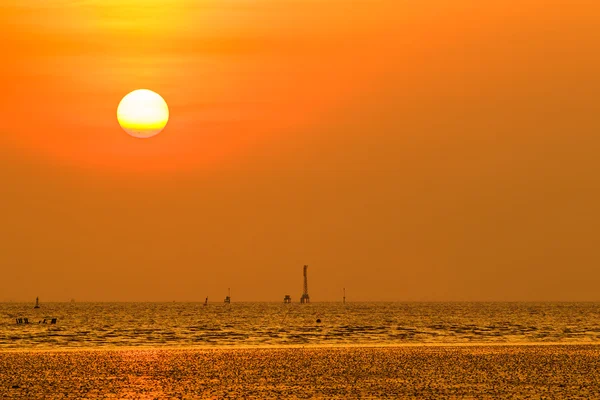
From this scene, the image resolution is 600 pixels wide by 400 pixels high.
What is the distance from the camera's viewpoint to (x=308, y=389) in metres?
36.5

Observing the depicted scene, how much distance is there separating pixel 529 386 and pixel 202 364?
61.3ft

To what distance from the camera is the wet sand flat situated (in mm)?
35156

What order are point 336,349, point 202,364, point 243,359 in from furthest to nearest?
point 336,349 < point 243,359 < point 202,364

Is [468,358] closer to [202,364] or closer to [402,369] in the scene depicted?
[402,369]

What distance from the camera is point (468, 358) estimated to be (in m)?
52.2

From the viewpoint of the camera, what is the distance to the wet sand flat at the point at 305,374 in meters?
35.2

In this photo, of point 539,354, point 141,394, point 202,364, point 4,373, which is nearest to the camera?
point 141,394

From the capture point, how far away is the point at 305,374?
139 feet

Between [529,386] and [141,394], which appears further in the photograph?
[529,386]

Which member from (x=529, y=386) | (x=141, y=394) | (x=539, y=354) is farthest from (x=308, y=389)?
(x=539, y=354)

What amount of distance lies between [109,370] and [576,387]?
23012 mm

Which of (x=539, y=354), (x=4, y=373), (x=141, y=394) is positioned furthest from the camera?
(x=539, y=354)

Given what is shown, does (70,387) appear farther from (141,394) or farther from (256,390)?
(256,390)

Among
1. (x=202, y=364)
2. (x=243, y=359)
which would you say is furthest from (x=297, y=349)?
(x=202, y=364)
